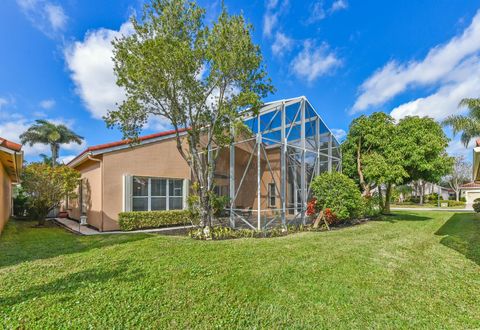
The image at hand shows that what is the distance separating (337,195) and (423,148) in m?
5.94

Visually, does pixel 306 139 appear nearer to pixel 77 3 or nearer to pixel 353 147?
pixel 353 147

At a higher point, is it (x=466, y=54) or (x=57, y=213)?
(x=466, y=54)

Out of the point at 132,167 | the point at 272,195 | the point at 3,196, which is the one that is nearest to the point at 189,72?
the point at 132,167

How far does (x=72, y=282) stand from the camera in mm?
4688

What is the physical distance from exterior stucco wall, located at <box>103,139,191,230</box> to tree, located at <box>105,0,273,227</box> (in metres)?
2.24

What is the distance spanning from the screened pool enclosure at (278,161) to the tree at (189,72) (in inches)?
75.2

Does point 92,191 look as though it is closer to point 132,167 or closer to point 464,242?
point 132,167

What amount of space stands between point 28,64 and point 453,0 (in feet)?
59.4

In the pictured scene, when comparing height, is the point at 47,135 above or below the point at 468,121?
above

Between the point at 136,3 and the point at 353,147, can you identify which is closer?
the point at 136,3

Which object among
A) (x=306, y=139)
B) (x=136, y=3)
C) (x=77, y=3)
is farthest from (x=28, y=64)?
(x=306, y=139)

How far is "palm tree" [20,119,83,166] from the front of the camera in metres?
29.1

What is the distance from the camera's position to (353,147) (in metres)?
16.9

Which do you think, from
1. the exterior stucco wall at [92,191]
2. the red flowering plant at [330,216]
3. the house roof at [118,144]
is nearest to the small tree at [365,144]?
the red flowering plant at [330,216]
